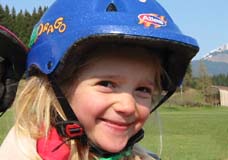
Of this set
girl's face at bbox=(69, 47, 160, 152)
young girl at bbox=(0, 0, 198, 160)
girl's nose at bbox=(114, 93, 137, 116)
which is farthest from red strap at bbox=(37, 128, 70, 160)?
girl's nose at bbox=(114, 93, 137, 116)

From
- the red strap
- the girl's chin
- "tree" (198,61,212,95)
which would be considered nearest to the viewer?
the red strap

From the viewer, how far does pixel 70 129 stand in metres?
2.33

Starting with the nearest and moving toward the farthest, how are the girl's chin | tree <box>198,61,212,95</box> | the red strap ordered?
1. the red strap
2. the girl's chin
3. tree <box>198,61,212,95</box>

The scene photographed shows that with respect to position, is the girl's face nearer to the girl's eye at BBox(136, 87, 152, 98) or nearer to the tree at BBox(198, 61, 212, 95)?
the girl's eye at BBox(136, 87, 152, 98)

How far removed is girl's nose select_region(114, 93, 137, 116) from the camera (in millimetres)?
2260

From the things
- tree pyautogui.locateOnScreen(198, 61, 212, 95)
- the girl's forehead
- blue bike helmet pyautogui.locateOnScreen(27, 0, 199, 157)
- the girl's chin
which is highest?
blue bike helmet pyautogui.locateOnScreen(27, 0, 199, 157)

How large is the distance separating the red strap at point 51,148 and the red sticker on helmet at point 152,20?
0.62m

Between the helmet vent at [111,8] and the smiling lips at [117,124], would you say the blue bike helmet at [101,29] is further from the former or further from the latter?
the smiling lips at [117,124]

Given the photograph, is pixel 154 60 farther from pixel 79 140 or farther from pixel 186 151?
pixel 186 151

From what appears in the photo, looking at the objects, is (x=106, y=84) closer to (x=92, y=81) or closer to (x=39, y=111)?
(x=92, y=81)

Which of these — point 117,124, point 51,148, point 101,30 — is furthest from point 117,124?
point 101,30

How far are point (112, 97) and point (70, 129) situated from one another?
238 mm

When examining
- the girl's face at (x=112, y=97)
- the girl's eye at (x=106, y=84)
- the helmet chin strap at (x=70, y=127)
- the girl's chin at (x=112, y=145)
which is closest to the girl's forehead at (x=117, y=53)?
the girl's face at (x=112, y=97)

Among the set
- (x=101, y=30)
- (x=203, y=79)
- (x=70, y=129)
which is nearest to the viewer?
(x=101, y=30)
